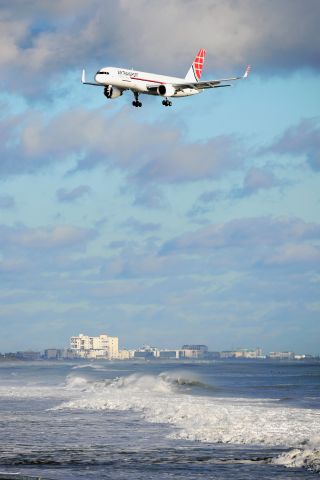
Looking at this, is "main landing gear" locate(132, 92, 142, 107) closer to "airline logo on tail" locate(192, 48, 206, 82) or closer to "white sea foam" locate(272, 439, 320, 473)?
"airline logo on tail" locate(192, 48, 206, 82)

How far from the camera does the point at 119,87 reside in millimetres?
66875

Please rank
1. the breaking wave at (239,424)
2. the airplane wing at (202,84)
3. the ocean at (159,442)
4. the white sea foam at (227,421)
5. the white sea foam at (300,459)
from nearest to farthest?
the ocean at (159,442)
the white sea foam at (300,459)
the breaking wave at (239,424)
the white sea foam at (227,421)
the airplane wing at (202,84)

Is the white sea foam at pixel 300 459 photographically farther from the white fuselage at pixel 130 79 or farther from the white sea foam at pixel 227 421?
the white fuselage at pixel 130 79

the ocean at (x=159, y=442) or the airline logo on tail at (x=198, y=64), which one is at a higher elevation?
the airline logo on tail at (x=198, y=64)

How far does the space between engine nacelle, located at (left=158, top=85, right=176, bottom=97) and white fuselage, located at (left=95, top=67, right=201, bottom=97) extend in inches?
17.3

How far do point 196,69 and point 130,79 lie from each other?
77.6 ft

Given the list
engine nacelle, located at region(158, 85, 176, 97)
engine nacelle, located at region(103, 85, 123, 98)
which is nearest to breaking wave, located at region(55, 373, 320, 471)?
engine nacelle, located at region(103, 85, 123, 98)

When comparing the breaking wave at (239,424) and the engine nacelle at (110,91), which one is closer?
the breaking wave at (239,424)

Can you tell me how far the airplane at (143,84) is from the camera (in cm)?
6631

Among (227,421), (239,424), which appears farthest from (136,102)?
(239,424)

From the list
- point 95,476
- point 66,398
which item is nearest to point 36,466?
point 95,476

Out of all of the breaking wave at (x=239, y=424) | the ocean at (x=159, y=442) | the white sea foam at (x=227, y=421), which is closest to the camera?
the ocean at (x=159, y=442)

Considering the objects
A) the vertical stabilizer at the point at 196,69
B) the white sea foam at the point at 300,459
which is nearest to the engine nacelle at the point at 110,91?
the vertical stabilizer at the point at 196,69

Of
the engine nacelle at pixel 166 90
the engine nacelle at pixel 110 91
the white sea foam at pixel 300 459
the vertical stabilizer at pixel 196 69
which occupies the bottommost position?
the white sea foam at pixel 300 459
